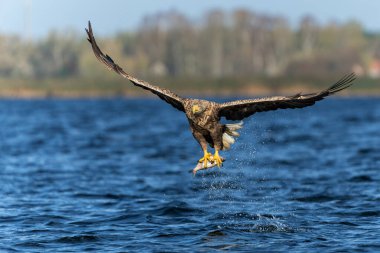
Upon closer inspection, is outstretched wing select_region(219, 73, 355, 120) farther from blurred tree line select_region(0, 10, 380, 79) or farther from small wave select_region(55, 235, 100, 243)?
blurred tree line select_region(0, 10, 380, 79)

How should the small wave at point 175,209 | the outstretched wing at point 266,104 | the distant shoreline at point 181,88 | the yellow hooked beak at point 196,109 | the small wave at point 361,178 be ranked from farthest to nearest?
the distant shoreline at point 181,88, the small wave at point 361,178, the small wave at point 175,209, the yellow hooked beak at point 196,109, the outstretched wing at point 266,104

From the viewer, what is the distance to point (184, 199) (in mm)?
19203

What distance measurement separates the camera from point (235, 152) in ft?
113

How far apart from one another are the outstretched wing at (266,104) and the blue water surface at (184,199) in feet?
5.03

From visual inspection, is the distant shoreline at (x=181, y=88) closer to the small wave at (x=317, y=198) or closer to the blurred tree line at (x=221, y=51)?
the blurred tree line at (x=221, y=51)

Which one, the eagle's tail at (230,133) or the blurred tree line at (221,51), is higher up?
the blurred tree line at (221,51)

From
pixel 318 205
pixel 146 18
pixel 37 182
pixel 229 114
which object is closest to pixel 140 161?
pixel 37 182

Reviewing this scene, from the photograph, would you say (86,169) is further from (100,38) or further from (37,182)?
(100,38)

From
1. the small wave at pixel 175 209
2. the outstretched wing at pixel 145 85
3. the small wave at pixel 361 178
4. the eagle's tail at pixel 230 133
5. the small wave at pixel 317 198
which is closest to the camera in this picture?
the outstretched wing at pixel 145 85

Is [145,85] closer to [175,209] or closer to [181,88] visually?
[175,209]

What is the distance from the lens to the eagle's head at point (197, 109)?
14548 mm

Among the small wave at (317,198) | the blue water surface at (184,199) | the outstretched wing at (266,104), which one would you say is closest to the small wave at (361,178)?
the blue water surface at (184,199)

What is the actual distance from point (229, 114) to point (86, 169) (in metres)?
10.9

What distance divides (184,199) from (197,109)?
5.08 metres
